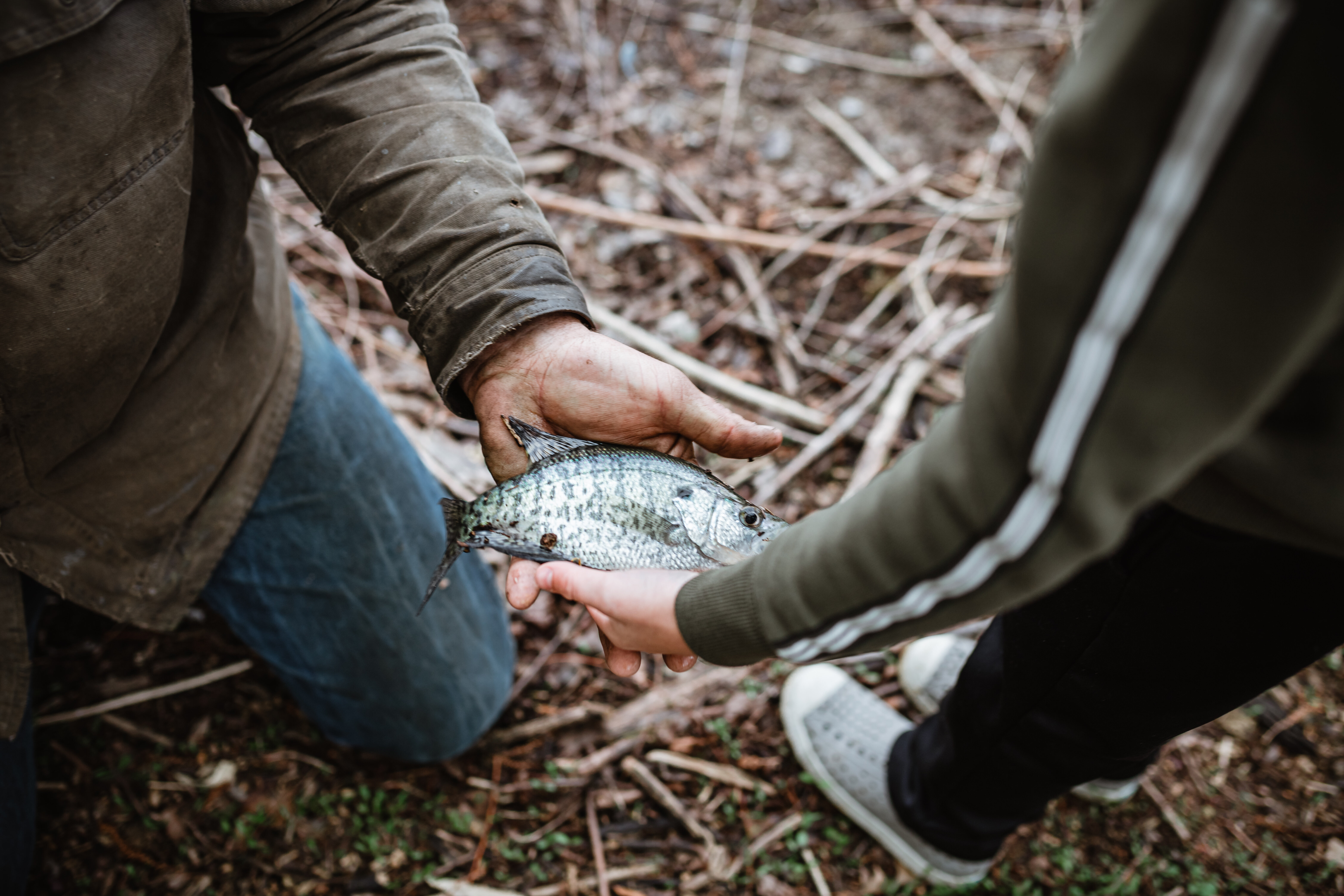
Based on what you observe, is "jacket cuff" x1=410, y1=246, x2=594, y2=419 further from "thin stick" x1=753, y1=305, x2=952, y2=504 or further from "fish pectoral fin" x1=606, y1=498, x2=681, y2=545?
"thin stick" x1=753, y1=305, x2=952, y2=504

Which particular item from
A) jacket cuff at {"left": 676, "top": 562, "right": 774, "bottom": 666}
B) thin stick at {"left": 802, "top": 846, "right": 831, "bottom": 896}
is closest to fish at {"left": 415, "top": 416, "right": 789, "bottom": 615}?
jacket cuff at {"left": 676, "top": 562, "right": 774, "bottom": 666}

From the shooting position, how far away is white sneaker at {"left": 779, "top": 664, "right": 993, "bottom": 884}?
3100 millimetres

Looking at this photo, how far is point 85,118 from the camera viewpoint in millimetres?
1867

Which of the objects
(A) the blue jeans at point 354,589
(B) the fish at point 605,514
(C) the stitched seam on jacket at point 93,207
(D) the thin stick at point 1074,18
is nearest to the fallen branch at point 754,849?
(A) the blue jeans at point 354,589

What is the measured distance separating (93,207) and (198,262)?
504 millimetres

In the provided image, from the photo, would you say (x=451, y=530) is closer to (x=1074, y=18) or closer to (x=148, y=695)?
(x=148, y=695)

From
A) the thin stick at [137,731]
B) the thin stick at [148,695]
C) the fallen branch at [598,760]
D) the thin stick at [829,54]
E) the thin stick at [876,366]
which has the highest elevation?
the thin stick at [829,54]

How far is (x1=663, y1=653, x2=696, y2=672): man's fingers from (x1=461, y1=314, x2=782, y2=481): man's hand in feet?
2.22

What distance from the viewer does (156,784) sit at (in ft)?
10.7

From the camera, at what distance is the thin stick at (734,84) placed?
5965 mm

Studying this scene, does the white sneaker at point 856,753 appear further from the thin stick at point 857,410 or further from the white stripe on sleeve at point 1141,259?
the white stripe on sleeve at point 1141,259

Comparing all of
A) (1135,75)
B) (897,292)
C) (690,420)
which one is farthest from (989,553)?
(897,292)

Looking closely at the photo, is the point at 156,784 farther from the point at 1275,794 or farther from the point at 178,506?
the point at 1275,794

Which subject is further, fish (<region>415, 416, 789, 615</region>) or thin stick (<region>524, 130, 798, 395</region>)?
thin stick (<region>524, 130, 798, 395</region>)
